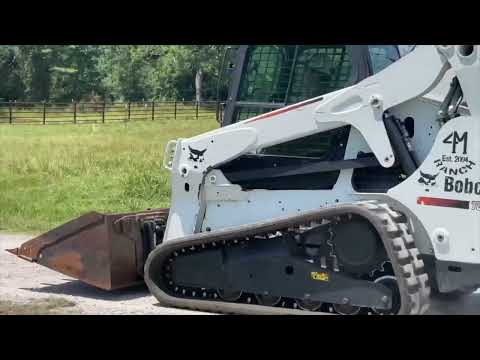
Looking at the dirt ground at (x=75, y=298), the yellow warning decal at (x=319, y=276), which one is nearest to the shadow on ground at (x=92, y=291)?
the dirt ground at (x=75, y=298)

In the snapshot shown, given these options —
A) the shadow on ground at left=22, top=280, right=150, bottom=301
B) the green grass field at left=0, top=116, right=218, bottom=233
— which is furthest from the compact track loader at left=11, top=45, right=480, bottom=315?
the green grass field at left=0, top=116, right=218, bottom=233

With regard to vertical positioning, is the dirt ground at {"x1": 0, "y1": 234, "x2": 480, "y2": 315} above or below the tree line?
above

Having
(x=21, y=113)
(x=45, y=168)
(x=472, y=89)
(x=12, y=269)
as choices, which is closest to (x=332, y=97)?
(x=472, y=89)

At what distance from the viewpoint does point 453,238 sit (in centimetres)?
633

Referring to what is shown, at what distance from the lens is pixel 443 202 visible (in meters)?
6.36

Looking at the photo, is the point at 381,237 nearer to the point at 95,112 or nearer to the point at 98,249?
the point at 98,249

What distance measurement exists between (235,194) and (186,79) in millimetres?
41103

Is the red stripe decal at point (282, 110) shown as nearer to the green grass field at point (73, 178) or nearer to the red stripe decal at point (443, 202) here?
the red stripe decal at point (443, 202)

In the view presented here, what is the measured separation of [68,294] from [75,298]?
0.31m

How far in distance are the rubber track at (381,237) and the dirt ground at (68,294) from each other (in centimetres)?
33

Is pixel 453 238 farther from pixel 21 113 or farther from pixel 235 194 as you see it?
pixel 21 113

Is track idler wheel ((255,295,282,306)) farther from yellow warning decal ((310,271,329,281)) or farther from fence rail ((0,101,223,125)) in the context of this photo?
→ fence rail ((0,101,223,125))

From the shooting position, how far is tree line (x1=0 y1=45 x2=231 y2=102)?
4850 cm

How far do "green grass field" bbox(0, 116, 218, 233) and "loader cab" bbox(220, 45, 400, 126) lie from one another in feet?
19.3
